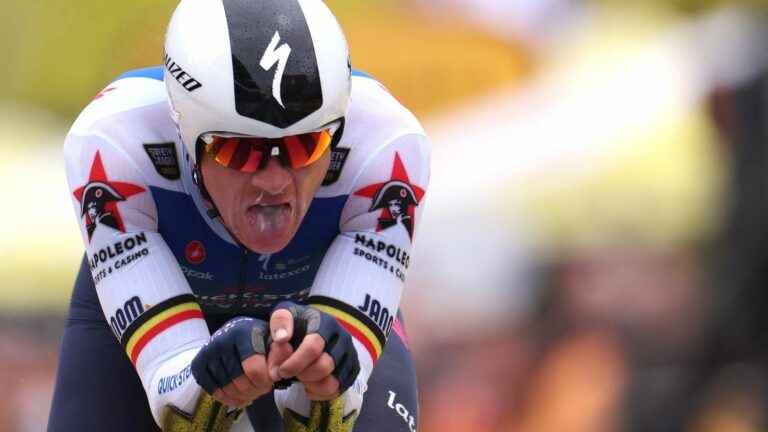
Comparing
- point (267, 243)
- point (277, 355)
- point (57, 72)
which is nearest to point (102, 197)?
point (267, 243)

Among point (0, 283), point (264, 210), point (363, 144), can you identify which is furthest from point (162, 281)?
point (0, 283)

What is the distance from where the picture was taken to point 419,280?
33.5ft

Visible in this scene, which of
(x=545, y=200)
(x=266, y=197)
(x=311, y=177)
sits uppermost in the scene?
(x=545, y=200)

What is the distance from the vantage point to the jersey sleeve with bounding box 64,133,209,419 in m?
4.95

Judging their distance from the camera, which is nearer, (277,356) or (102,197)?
(277,356)

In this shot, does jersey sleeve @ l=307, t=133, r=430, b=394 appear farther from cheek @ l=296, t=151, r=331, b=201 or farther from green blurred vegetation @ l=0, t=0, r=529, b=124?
green blurred vegetation @ l=0, t=0, r=529, b=124

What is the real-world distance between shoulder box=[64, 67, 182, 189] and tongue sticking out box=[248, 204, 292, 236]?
0.55m

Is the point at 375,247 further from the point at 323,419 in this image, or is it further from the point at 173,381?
the point at 173,381

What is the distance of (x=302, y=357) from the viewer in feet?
14.0

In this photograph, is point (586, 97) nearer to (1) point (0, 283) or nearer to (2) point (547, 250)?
(2) point (547, 250)

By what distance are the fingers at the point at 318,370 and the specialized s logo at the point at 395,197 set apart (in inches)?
36.9

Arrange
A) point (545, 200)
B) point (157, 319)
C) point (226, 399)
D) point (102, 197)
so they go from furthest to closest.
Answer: point (545, 200) → point (102, 197) → point (157, 319) → point (226, 399)

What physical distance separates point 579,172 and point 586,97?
0.49 meters

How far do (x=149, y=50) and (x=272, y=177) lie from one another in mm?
5980
